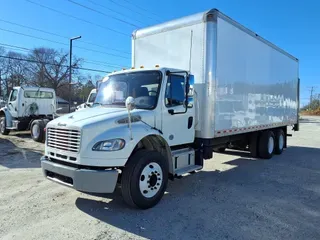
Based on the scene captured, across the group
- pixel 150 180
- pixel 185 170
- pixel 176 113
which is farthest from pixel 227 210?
pixel 176 113

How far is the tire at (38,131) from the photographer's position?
13.0 metres

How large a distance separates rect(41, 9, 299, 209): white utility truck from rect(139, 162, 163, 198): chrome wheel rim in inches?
0.7

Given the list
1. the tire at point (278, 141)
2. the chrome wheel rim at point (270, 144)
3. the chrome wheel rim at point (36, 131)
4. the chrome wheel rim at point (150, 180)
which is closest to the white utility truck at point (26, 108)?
the chrome wheel rim at point (36, 131)

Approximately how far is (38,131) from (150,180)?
389 inches

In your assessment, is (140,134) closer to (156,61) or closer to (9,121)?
(156,61)

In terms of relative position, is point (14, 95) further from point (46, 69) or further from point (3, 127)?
point (46, 69)

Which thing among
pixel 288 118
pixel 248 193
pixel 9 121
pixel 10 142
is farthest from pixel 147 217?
pixel 9 121

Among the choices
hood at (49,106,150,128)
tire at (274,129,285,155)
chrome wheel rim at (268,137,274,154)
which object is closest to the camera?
hood at (49,106,150,128)

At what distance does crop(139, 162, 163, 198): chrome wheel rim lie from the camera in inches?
190

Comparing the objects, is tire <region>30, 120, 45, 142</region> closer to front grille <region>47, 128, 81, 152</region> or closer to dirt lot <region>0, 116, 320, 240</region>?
dirt lot <region>0, 116, 320, 240</region>

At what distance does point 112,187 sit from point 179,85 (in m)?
2.51

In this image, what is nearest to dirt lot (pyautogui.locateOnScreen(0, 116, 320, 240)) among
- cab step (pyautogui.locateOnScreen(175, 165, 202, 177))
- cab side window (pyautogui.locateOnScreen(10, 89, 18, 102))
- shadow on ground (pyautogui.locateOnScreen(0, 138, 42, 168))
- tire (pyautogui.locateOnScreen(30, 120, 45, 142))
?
cab step (pyautogui.locateOnScreen(175, 165, 202, 177))

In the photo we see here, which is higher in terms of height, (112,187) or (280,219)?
(112,187)

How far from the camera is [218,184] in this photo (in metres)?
6.55
